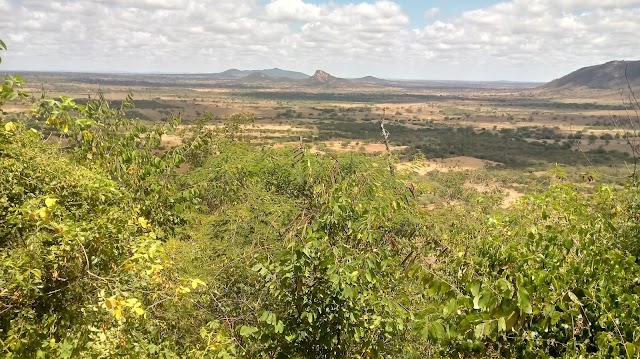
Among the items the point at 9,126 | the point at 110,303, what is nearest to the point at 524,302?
the point at 110,303

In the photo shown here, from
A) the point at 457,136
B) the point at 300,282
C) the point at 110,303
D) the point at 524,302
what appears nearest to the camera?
the point at 524,302

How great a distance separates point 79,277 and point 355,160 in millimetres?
15228

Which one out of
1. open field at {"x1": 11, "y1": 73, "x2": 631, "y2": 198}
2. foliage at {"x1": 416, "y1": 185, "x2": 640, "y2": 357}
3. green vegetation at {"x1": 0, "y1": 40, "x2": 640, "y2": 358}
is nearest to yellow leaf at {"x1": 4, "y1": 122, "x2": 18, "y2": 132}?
green vegetation at {"x1": 0, "y1": 40, "x2": 640, "y2": 358}

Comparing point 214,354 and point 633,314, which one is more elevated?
point 633,314

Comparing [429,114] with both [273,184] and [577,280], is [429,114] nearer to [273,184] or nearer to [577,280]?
[273,184]

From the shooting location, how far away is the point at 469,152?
227 feet

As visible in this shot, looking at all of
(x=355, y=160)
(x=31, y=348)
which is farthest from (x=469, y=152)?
(x=31, y=348)

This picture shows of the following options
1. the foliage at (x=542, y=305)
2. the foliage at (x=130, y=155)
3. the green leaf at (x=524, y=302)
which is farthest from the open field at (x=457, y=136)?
the green leaf at (x=524, y=302)

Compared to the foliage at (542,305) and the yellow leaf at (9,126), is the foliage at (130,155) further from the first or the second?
the foliage at (542,305)

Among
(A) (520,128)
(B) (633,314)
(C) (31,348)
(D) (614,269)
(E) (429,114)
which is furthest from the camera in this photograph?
(E) (429,114)

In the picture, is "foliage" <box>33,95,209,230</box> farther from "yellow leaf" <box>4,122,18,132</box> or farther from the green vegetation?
"yellow leaf" <box>4,122,18,132</box>

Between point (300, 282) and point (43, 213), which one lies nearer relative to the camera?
point (43, 213)

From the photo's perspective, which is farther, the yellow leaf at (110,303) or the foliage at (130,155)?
the foliage at (130,155)

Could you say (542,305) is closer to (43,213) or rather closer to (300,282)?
(300,282)
